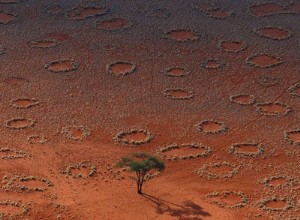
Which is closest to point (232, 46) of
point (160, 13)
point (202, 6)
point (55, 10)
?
point (202, 6)

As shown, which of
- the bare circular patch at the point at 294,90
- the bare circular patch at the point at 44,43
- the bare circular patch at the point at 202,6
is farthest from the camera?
the bare circular patch at the point at 202,6

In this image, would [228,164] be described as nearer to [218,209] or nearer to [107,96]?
[218,209]

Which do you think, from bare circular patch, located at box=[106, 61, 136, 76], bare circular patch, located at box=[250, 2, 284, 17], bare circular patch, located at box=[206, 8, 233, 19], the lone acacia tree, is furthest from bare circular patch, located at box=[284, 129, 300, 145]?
bare circular patch, located at box=[250, 2, 284, 17]

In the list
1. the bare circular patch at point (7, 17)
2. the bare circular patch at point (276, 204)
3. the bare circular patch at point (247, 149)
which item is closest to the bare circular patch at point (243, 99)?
the bare circular patch at point (247, 149)

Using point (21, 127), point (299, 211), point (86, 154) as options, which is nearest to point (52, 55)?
point (21, 127)

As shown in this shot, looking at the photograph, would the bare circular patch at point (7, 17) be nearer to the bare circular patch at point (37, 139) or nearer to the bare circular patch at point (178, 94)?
the bare circular patch at point (178, 94)

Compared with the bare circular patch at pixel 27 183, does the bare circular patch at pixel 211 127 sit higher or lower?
higher
